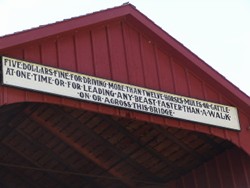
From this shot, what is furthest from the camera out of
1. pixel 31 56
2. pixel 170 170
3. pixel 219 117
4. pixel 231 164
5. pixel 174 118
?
pixel 170 170

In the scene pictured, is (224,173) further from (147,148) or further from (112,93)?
(112,93)

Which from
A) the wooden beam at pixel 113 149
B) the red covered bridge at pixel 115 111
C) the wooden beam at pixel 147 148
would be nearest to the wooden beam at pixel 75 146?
the red covered bridge at pixel 115 111

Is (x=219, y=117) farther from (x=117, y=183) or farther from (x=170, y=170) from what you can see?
(x=117, y=183)

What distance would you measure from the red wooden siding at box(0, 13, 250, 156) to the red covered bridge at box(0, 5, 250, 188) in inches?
1.3

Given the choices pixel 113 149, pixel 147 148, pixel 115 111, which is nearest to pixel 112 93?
pixel 115 111

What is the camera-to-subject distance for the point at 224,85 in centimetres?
1795

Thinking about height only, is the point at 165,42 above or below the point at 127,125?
above

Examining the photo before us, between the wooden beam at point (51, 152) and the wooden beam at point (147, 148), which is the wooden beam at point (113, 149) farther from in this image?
the wooden beam at point (51, 152)

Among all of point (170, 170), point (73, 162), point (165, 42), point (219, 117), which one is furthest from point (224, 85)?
point (73, 162)

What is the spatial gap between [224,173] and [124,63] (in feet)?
18.6

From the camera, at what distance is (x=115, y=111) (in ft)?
50.2

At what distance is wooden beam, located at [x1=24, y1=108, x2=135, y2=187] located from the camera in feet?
54.7

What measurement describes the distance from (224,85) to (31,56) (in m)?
6.48

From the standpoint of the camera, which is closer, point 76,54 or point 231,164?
point 76,54
